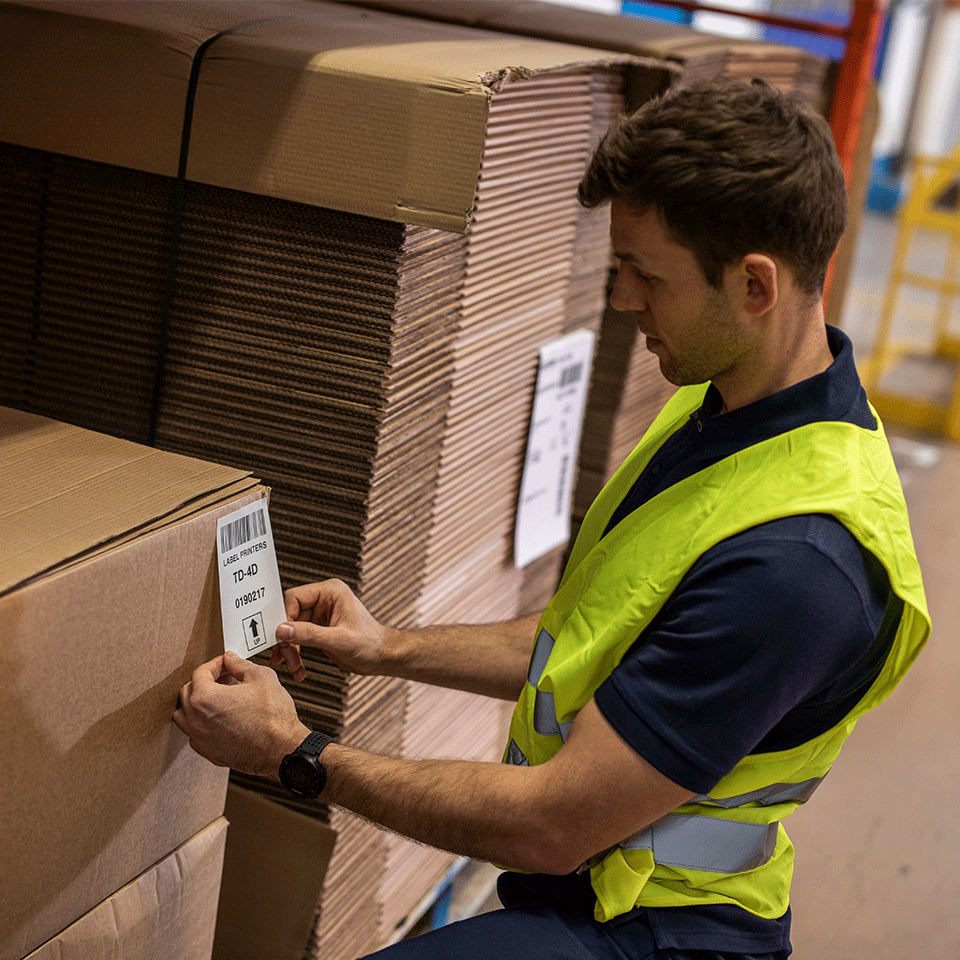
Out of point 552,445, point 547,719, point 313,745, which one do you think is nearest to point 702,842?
point 547,719

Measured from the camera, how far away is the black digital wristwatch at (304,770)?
142cm

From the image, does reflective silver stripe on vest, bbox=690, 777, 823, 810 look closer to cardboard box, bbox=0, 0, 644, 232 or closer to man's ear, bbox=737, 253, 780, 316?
man's ear, bbox=737, 253, 780, 316

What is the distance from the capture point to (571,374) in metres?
2.39

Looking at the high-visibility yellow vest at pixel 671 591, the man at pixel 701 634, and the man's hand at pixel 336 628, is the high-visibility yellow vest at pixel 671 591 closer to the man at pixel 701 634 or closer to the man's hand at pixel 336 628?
the man at pixel 701 634

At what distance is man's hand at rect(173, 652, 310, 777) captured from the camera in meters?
1.32

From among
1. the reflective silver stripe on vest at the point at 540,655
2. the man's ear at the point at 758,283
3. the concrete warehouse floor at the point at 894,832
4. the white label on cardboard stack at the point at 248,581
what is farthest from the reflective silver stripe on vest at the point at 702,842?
the concrete warehouse floor at the point at 894,832

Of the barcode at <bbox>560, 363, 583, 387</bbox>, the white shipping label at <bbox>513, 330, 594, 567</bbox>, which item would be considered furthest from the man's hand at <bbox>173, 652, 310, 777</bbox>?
the barcode at <bbox>560, 363, 583, 387</bbox>

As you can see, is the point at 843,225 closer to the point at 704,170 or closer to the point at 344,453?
the point at 704,170

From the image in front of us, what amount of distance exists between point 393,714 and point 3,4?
129cm

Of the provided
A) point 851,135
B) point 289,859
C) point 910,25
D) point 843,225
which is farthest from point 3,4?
point 910,25

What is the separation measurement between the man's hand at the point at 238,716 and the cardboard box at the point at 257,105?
637 millimetres

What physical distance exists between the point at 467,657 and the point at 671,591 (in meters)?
0.55

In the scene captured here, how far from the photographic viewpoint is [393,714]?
205 cm

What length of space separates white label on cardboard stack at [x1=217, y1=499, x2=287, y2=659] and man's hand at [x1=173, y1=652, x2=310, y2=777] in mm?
36
